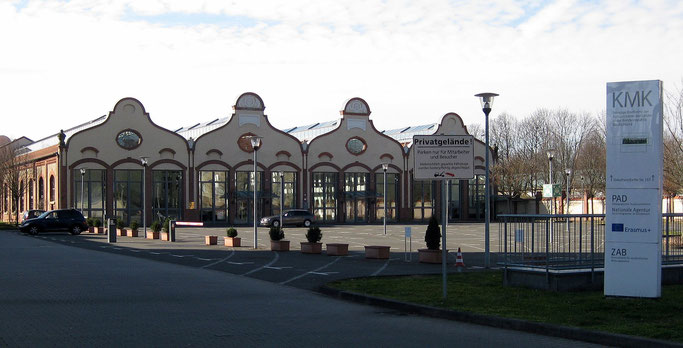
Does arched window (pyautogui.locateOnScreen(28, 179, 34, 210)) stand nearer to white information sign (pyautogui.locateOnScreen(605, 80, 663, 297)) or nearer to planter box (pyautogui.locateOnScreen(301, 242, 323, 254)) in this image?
planter box (pyautogui.locateOnScreen(301, 242, 323, 254))

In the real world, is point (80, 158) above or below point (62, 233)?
above

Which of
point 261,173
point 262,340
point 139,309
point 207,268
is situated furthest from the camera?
point 261,173

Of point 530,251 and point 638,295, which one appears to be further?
point 530,251

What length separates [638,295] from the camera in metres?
13.2

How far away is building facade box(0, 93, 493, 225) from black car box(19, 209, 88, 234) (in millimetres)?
7375

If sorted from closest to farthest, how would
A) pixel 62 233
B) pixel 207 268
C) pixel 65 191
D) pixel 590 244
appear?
1. pixel 590 244
2. pixel 207 268
3. pixel 62 233
4. pixel 65 191

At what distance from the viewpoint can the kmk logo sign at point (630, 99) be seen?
13148mm

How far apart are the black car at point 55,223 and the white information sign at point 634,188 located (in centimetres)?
3910

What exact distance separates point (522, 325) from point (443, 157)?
3.60 metres

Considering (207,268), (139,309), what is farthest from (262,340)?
(207,268)

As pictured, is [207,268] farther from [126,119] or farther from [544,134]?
[544,134]

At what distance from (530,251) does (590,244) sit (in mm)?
1166

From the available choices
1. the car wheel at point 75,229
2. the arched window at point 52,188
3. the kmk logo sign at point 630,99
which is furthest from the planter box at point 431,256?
the arched window at point 52,188

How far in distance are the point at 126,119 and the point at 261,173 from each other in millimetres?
12657
